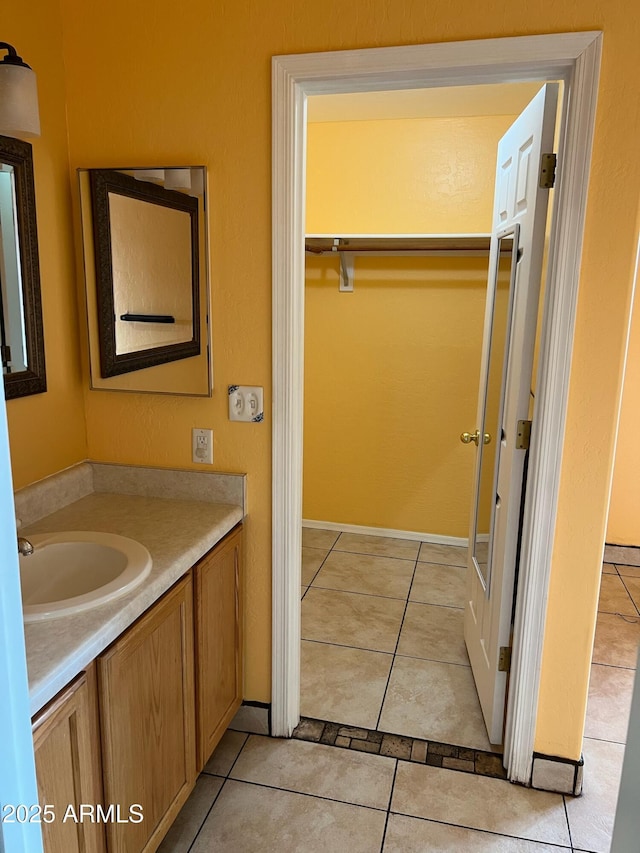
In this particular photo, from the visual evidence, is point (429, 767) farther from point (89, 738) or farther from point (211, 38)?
point (211, 38)

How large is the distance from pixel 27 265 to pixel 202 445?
2.51ft

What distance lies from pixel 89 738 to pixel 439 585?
2.43m

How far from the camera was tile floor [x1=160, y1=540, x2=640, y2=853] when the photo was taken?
1.88 metres

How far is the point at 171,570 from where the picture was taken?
167 cm

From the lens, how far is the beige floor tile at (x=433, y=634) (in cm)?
284

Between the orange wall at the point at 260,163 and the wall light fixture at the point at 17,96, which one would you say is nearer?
the wall light fixture at the point at 17,96

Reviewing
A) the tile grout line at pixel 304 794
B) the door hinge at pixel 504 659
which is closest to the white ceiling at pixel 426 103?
the door hinge at pixel 504 659

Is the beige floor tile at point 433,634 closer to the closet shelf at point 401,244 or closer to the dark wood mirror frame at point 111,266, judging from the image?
the dark wood mirror frame at point 111,266

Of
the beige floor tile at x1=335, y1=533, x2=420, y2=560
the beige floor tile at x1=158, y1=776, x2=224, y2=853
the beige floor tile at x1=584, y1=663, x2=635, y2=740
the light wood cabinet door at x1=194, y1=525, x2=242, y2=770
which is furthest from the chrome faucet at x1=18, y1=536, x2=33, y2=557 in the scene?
the beige floor tile at x1=335, y1=533, x2=420, y2=560

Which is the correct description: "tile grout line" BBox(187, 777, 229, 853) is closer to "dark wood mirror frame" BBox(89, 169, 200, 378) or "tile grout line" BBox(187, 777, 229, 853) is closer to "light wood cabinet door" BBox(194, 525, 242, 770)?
"light wood cabinet door" BBox(194, 525, 242, 770)

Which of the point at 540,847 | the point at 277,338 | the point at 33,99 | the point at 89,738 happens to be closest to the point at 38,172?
the point at 33,99

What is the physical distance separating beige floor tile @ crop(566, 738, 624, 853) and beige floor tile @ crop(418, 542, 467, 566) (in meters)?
1.52

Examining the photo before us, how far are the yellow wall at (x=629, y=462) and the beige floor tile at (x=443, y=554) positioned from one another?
95 cm

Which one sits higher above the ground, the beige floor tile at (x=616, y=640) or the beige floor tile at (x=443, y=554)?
the beige floor tile at (x=443, y=554)
